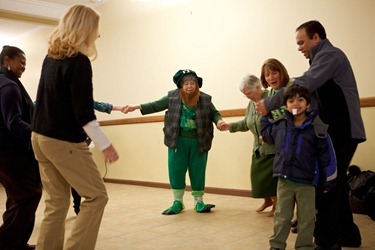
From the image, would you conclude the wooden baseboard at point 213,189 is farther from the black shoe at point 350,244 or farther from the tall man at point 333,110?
the tall man at point 333,110

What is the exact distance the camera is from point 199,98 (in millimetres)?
3703

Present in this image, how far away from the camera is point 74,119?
6.17 feet

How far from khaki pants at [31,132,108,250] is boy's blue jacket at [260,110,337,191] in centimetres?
97

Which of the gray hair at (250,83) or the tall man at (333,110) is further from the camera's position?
the gray hair at (250,83)

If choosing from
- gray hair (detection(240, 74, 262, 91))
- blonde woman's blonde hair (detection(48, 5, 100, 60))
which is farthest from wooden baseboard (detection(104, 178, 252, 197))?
blonde woman's blonde hair (detection(48, 5, 100, 60))

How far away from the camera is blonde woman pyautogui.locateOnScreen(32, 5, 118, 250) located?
181 cm

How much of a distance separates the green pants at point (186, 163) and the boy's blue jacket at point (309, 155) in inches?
59.4

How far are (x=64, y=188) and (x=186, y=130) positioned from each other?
5.79ft

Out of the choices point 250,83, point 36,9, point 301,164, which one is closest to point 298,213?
point 301,164

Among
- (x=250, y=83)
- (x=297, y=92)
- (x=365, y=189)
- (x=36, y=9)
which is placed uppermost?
(x=36, y=9)

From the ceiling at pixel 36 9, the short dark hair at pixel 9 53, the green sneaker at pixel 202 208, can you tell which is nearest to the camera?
the short dark hair at pixel 9 53

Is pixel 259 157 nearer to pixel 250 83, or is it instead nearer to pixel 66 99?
pixel 250 83

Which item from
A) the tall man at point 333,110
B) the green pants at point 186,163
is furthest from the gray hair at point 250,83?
the tall man at point 333,110

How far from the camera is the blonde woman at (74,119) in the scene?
1812 millimetres
